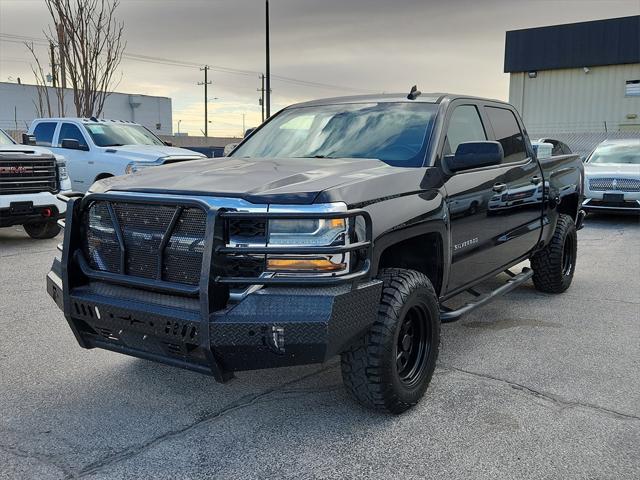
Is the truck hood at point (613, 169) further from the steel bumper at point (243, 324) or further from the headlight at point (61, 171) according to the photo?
the steel bumper at point (243, 324)

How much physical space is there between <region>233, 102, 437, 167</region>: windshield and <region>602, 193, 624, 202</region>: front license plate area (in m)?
Result: 8.95

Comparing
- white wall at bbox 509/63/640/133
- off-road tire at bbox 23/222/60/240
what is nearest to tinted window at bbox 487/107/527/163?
off-road tire at bbox 23/222/60/240

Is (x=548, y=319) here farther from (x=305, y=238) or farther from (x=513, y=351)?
(x=305, y=238)

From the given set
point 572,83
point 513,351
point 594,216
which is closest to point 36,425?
point 513,351

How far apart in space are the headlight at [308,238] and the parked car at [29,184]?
21.8 feet

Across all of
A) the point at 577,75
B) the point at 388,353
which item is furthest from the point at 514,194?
the point at 577,75

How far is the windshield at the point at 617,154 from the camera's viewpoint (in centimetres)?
1298

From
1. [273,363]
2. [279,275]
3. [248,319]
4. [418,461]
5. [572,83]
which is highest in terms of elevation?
[572,83]

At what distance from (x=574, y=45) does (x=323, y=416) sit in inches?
1255

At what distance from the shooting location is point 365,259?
9.99 feet

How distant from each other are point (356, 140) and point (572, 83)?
30661 mm

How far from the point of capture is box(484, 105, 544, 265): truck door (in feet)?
15.7

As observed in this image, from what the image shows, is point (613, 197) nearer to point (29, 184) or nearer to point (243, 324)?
point (29, 184)

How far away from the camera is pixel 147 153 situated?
11.4 m
